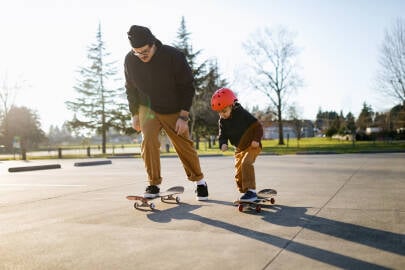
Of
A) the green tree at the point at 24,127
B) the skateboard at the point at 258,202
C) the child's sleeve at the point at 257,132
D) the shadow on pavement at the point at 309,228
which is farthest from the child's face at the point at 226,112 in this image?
the green tree at the point at 24,127

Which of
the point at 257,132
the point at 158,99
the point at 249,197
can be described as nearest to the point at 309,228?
the point at 249,197

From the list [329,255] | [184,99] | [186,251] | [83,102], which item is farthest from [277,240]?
[83,102]

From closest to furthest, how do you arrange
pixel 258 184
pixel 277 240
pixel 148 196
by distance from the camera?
pixel 277 240
pixel 148 196
pixel 258 184

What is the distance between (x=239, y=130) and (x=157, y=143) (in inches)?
40.2

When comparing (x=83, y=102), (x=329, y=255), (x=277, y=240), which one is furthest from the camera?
(x=83, y=102)

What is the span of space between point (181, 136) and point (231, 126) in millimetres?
635

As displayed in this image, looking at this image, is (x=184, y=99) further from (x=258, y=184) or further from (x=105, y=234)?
(x=258, y=184)

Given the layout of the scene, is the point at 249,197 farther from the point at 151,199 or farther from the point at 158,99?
the point at 158,99

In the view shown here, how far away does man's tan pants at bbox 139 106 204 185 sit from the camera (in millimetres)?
4880

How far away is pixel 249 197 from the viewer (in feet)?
14.2

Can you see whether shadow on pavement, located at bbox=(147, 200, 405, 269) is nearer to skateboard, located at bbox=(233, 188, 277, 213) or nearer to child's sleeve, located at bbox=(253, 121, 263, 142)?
skateboard, located at bbox=(233, 188, 277, 213)

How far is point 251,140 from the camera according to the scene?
15.9 feet

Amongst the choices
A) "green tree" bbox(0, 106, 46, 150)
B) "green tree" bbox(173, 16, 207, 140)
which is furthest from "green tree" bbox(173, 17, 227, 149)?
"green tree" bbox(0, 106, 46, 150)

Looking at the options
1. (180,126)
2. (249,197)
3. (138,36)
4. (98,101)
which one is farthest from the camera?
(98,101)
